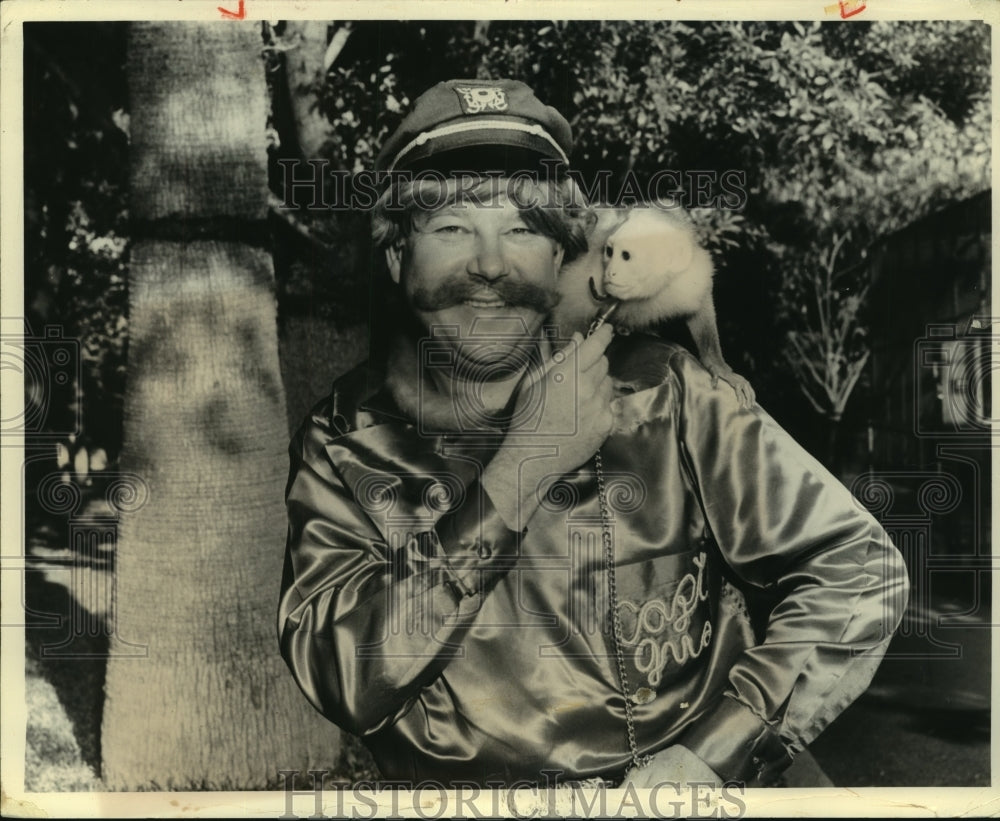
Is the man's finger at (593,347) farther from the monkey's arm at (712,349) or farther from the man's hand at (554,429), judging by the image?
the monkey's arm at (712,349)

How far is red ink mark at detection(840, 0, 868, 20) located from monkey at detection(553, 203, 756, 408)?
3.02 feet

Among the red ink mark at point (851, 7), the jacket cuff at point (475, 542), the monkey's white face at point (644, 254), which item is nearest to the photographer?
the jacket cuff at point (475, 542)

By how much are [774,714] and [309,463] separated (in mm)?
1789

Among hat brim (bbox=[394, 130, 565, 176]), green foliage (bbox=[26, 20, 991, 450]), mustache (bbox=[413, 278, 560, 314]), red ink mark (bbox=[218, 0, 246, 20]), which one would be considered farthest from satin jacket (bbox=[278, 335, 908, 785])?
red ink mark (bbox=[218, 0, 246, 20])

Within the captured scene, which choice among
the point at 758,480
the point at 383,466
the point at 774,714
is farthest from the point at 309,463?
the point at 774,714

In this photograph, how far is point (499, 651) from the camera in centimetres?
390

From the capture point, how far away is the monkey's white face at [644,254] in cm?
398

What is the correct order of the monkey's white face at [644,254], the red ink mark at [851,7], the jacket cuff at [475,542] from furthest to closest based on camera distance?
the red ink mark at [851,7] → the monkey's white face at [644,254] → the jacket cuff at [475,542]

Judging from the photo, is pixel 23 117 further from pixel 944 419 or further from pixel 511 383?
pixel 944 419

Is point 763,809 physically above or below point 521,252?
below

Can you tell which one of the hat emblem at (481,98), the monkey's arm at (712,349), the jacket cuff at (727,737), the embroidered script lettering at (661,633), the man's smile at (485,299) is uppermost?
the hat emblem at (481,98)

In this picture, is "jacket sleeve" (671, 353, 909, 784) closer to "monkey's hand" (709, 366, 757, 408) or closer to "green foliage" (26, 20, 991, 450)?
"monkey's hand" (709, 366, 757, 408)


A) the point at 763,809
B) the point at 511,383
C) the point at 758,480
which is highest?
the point at 511,383

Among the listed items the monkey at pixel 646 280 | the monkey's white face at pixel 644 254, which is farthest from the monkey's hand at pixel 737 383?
the monkey's white face at pixel 644 254
